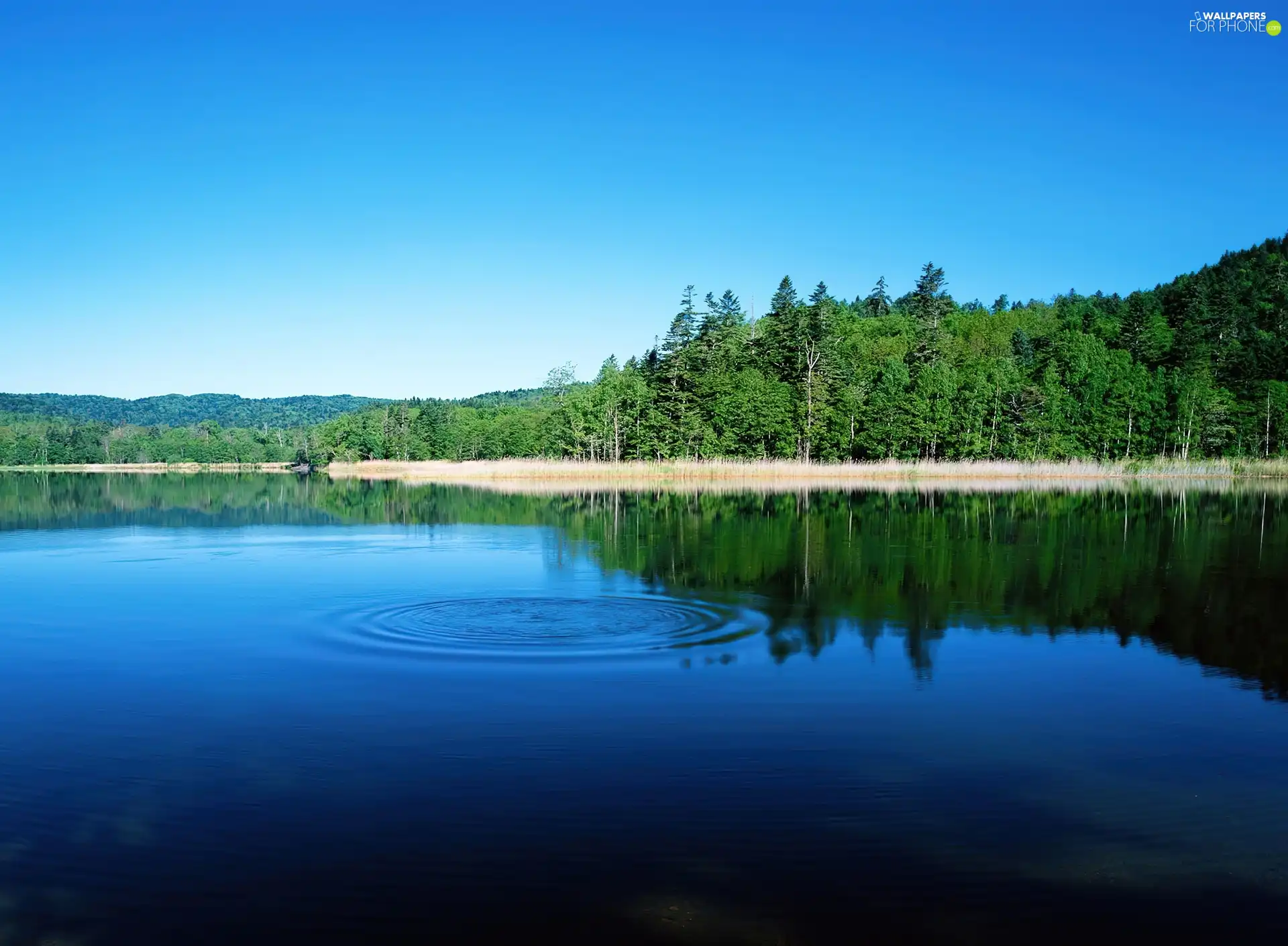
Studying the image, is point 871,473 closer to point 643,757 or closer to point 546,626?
point 546,626

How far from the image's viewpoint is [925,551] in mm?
21656

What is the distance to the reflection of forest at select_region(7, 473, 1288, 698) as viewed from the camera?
43.4 feet

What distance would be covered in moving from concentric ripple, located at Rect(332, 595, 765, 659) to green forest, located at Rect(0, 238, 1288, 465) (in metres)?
63.4

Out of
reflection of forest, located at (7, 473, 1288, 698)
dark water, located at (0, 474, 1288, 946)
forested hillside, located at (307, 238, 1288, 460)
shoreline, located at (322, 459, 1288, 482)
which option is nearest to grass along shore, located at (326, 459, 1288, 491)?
shoreline, located at (322, 459, 1288, 482)

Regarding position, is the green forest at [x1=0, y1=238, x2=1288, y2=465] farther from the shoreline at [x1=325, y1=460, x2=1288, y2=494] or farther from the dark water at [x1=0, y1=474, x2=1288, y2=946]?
the dark water at [x1=0, y1=474, x2=1288, y2=946]

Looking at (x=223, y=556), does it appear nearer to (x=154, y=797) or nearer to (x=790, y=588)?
(x=790, y=588)

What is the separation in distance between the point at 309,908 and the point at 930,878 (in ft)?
11.1

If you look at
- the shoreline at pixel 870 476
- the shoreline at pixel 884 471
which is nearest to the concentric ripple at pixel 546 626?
the shoreline at pixel 870 476

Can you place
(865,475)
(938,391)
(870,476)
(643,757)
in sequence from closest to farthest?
(643,757), (865,475), (870,476), (938,391)

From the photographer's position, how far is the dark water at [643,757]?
520cm

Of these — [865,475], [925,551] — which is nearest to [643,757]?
[925,551]

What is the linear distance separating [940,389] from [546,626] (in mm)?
70131

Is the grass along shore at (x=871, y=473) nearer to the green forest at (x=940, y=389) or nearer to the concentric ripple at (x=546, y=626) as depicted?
the green forest at (x=940, y=389)

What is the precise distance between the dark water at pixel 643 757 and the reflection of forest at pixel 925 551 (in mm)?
174
